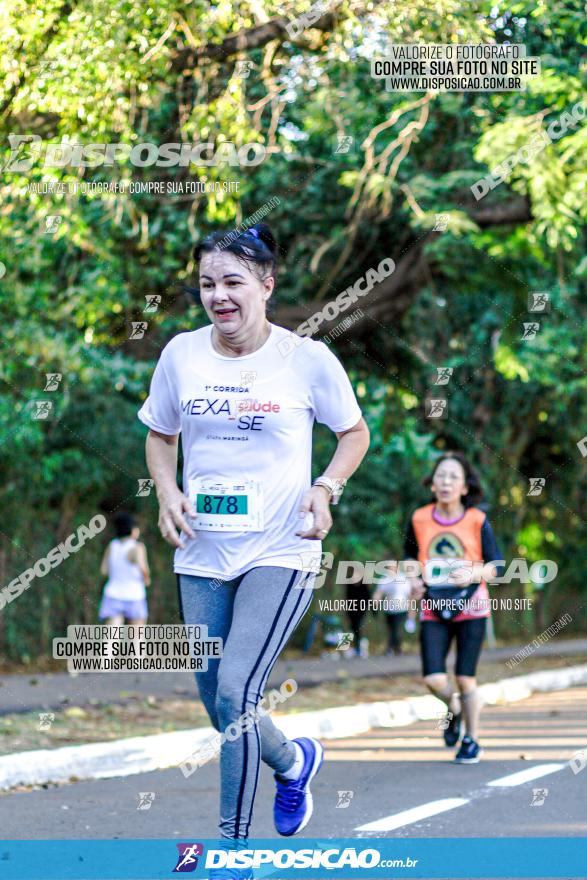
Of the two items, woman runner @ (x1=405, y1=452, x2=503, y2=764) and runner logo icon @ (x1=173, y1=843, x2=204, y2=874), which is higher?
woman runner @ (x1=405, y1=452, x2=503, y2=764)

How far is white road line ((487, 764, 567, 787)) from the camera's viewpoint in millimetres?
8031

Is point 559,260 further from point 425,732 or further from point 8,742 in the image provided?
point 8,742

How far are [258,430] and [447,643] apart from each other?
180 inches

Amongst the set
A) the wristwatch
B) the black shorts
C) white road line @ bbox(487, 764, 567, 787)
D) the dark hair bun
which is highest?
the dark hair bun

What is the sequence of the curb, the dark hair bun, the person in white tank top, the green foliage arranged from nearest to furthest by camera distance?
Result: 1. the dark hair bun
2. the curb
3. the green foliage
4. the person in white tank top

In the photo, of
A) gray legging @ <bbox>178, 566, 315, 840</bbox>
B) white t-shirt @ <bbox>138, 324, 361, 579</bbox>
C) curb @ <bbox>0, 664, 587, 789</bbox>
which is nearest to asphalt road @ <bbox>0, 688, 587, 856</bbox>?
curb @ <bbox>0, 664, 587, 789</bbox>

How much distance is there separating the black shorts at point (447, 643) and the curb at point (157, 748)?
174cm

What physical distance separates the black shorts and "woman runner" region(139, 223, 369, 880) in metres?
4.02

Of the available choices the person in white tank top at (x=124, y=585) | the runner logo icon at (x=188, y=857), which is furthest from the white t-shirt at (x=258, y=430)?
the person in white tank top at (x=124, y=585)

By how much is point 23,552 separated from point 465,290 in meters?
5.65

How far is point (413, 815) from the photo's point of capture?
22.3 feet

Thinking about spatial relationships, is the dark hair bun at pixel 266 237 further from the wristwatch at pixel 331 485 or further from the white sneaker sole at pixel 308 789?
the white sneaker sole at pixel 308 789

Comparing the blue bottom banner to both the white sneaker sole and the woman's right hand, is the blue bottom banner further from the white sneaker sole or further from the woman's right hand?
the woman's right hand

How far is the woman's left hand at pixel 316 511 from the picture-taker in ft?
15.4
